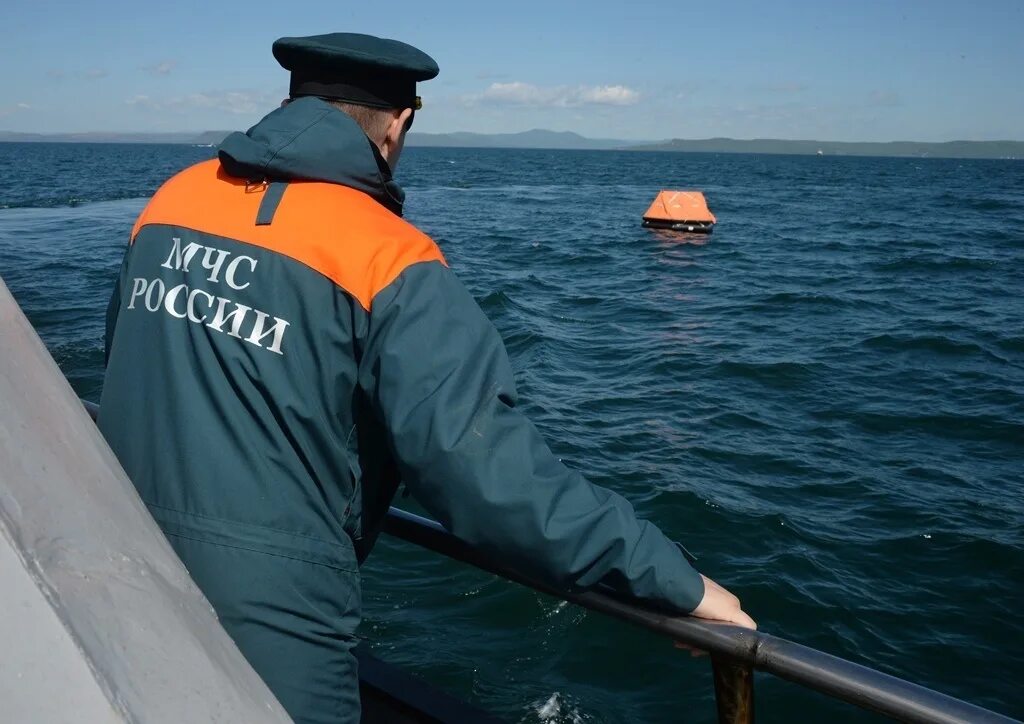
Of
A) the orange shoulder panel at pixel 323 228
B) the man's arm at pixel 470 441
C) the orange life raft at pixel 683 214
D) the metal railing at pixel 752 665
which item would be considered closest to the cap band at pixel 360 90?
the orange shoulder panel at pixel 323 228

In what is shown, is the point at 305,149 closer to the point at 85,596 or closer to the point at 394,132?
the point at 394,132

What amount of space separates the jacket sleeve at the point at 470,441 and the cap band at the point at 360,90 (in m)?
0.39

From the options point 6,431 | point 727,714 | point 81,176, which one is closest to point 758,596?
point 727,714

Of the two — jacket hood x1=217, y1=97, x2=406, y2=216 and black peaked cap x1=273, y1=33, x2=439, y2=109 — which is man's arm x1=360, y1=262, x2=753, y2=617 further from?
black peaked cap x1=273, y1=33, x2=439, y2=109

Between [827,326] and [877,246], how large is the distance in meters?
12.2

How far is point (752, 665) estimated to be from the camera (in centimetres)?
162

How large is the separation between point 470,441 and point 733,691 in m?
0.74

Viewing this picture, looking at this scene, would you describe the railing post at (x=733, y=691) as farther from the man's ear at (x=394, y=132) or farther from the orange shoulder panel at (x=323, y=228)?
the man's ear at (x=394, y=132)

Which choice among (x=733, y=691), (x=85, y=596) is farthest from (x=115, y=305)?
(x=733, y=691)

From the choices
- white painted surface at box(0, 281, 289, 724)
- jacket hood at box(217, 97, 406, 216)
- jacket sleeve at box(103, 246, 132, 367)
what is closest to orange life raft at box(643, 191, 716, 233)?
jacket sleeve at box(103, 246, 132, 367)

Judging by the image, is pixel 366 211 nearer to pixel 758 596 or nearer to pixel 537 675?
pixel 537 675

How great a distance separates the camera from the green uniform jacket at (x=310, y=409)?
4.74 feet

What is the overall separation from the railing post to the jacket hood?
1.06 metres

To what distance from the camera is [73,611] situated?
0.96m
